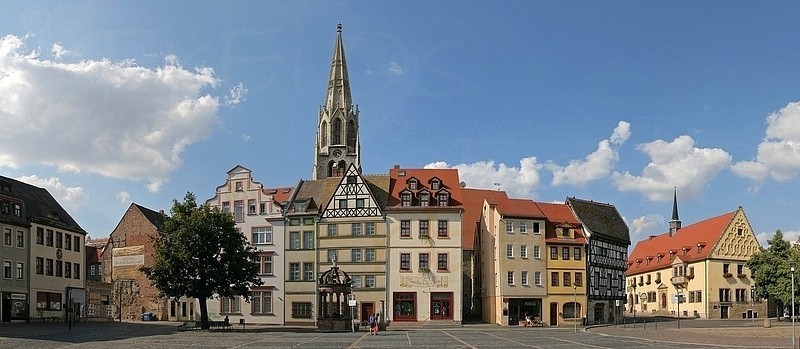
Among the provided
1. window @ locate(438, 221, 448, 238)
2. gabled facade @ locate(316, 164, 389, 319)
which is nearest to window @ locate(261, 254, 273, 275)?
gabled facade @ locate(316, 164, 389, 319)

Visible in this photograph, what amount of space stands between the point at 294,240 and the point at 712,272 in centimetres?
4886

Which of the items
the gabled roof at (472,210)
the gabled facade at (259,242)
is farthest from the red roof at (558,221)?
the gabled facade at (259,242)

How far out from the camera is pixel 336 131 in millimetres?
135625

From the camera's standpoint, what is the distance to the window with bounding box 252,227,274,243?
76500 mm

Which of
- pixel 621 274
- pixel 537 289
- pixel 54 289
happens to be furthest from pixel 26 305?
pixel 621 274

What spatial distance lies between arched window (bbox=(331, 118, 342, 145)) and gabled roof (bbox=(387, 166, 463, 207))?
55734 millimetres

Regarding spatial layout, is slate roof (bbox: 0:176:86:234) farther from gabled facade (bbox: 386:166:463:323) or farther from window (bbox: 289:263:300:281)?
gabled facade (bbox: 386:166:463:323)

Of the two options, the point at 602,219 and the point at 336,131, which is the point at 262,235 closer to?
the point at 602,219

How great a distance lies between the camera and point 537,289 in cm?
7438

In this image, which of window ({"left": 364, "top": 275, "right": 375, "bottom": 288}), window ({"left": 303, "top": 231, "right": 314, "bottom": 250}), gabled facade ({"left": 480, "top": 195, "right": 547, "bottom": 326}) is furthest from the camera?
window ({"left": 303, "top": 231, "right": 314, "bottom": 250})

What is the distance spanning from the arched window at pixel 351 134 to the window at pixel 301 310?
62476 millimetres

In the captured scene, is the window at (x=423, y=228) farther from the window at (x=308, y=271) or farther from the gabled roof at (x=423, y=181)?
the window at (x=308, y=271)

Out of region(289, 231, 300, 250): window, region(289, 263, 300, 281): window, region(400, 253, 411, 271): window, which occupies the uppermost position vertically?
region(289, 231, 300, 250): window

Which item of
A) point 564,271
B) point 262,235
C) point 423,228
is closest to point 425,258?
point 423,228
